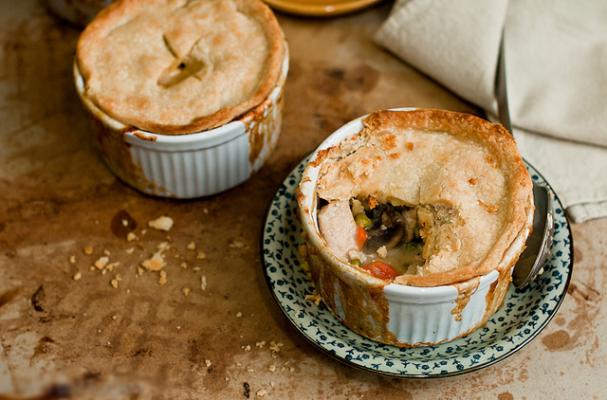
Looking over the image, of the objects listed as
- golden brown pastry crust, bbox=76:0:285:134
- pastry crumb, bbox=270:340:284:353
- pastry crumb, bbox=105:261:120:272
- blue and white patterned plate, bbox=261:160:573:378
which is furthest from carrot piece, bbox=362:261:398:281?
pastry crumb, bbox=105:261:120:272

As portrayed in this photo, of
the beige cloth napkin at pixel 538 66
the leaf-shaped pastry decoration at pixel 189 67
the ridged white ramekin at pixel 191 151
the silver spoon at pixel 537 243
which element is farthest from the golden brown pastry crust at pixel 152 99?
the silver spoon at pixel 537 243

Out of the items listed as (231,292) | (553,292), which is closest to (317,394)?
(231,292)

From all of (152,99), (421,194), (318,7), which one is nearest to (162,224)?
(152,99)

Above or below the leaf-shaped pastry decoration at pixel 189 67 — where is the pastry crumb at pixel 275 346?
below

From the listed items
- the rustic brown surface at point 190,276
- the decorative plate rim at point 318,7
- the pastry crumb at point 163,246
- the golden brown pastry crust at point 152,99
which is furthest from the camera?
the decorative plate rim at point 318,7

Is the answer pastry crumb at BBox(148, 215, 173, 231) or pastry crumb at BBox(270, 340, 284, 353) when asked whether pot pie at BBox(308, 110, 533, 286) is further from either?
pastry crumb at BBox(148, 215, 173, 231)

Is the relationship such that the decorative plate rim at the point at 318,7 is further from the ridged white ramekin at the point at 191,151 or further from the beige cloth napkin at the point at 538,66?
the ridged white ramekin at the point at 191,151

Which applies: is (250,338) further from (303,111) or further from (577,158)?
(577,158)
